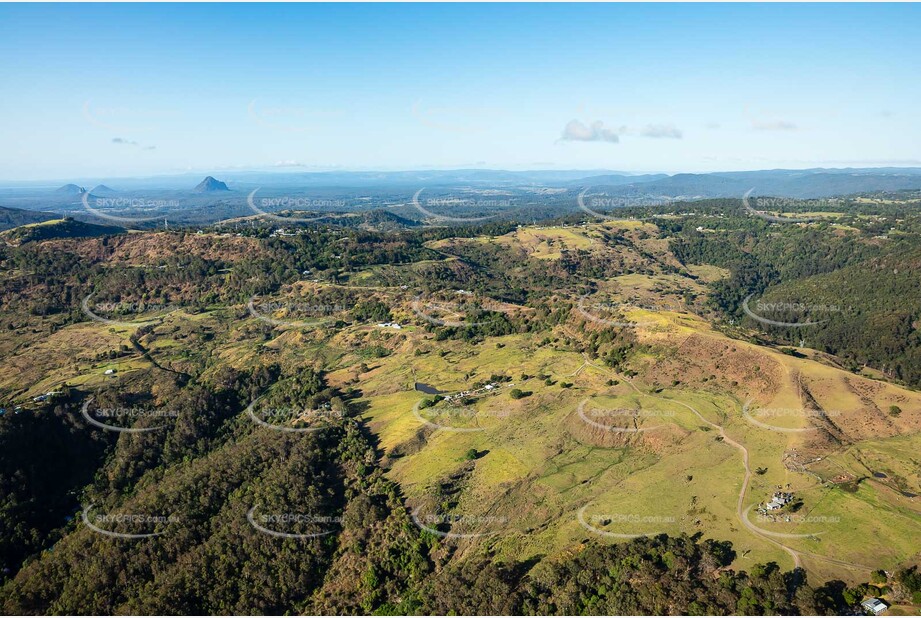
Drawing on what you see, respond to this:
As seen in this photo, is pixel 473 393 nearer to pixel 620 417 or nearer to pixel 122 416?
pixel 620 417

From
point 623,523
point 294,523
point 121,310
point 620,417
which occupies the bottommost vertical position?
point 294,523

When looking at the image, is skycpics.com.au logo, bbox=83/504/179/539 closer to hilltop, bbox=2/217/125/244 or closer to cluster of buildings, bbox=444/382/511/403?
cluster of buildings, bbox=444/382/511/403

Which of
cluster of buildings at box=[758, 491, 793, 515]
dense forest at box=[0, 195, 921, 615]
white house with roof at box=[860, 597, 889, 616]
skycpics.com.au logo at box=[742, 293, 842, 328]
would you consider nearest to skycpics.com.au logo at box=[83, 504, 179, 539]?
dense forest at box=[0, 195, 921, 615]

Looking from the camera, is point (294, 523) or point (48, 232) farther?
point (48, 232)

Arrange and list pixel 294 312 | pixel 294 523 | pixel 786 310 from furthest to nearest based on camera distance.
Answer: pixel 786 310, pixel 294 312, pixel 294 523

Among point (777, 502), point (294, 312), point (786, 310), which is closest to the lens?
point (777, 502)

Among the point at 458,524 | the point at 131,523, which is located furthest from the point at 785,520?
the point at 131,523

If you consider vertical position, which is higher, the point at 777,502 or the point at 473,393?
the point at 777,502

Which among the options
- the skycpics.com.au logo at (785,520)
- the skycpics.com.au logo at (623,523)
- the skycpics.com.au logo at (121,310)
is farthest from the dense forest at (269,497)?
the skycpics.com.au logo at (785,520)

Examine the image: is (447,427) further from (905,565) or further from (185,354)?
(185,354)
